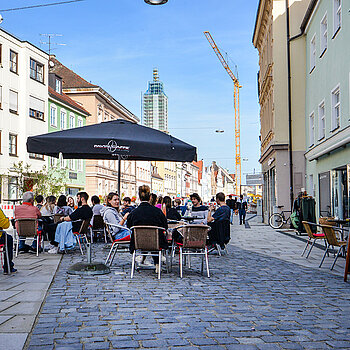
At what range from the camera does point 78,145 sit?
38.4 feet

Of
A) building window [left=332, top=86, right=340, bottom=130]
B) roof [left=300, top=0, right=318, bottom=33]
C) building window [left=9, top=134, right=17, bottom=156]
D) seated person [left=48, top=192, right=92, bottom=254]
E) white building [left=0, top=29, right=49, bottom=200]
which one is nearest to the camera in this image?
seated person [left=48, top=192, right=92, bottom=254]

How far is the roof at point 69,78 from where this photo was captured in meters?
51.8

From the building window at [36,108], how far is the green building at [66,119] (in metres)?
1.48

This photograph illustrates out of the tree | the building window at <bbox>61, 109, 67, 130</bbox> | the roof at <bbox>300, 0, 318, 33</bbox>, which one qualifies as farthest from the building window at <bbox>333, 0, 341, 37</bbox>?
the building window at <bbox>61, 109, 67, 130</bbox>

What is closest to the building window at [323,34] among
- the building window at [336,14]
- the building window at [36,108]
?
the building window at [336,14]

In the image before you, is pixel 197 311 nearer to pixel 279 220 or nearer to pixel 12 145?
pixel 279 220

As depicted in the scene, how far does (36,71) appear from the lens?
37.3 m

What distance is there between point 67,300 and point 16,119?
98.5 ft

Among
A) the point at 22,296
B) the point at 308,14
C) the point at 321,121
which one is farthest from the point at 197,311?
the point at 308,14

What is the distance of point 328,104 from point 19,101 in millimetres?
22666

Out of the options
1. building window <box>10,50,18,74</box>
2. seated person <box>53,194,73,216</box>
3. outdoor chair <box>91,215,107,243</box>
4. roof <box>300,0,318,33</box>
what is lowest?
outdoor chair <box>91,215,107,243</box>

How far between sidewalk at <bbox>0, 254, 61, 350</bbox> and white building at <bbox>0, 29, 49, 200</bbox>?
75.1 ft

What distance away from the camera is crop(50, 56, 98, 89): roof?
5176 centimetres

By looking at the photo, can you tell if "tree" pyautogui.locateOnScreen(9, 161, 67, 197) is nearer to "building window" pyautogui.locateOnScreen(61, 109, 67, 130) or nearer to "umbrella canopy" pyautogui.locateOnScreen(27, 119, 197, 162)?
"building window" pyautogui.locateOnScreen(61, 109, 67, 130)
